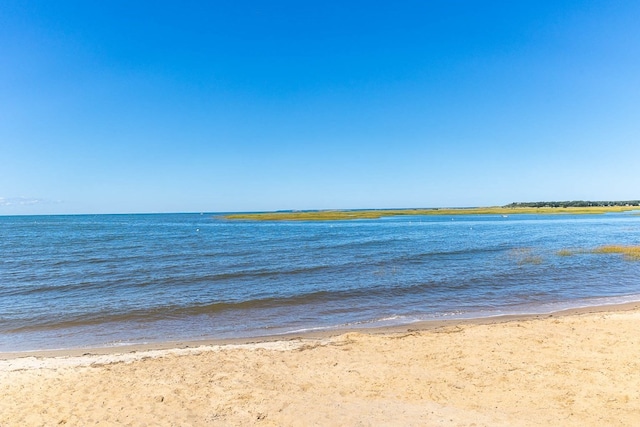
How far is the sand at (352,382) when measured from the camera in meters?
7.18

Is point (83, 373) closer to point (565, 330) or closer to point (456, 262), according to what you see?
point (565, 330)

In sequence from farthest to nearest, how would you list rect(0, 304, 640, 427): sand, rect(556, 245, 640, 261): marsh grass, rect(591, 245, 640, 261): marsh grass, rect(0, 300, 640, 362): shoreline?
rect(556, 245, 640, 261): marsh grass → rect(591, 245, 640, 261): marsh grass → rect(0, 300, 640, 362): shoreline → rect(0, 304, 640, 427): sand

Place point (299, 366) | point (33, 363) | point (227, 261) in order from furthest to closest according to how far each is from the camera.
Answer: point (227, 261) < point (33, 363) < point (299, 366)

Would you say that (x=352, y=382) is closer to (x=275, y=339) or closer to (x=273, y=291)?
(x=275, y=339)

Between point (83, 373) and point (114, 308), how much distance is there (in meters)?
7.87

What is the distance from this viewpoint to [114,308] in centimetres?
1680

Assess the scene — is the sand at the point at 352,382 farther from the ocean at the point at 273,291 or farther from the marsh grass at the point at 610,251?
the marsh grass at the point at 610,251

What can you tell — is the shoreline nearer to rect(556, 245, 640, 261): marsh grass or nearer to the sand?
the sand

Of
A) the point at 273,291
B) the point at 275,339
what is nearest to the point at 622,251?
the point at 273,291

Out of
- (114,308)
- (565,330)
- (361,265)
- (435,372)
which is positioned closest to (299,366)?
(435,372)

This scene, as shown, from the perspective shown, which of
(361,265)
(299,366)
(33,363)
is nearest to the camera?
(299,366)

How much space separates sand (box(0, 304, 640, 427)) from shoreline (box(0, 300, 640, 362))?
0.18m

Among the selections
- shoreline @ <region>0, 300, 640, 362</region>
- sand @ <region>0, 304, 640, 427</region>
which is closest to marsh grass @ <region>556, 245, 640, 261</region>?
shoreline @ <region>0, 300, 640, 362</region>

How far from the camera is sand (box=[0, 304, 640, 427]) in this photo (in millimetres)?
7180
